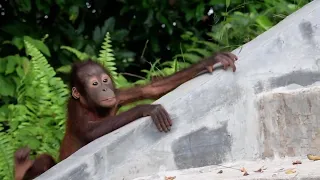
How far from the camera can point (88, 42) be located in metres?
6.68

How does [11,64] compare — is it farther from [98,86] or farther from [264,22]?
[264,22]

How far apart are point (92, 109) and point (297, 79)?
1419mm

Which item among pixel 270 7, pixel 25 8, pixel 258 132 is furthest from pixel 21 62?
pixel 258 132

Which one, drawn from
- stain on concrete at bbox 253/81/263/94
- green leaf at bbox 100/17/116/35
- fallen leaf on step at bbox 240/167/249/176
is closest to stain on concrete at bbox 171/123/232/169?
fallen leaf on step at bbox 240/167/249/176

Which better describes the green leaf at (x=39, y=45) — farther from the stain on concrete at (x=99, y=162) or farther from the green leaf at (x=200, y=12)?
the stain on concrete at (x=99, y=162)

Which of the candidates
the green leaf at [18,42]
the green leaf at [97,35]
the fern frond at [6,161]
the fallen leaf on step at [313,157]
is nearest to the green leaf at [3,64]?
the green leaf at [18,42]

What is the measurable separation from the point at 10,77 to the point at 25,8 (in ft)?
2.19

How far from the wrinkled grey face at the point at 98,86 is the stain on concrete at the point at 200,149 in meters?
0.86

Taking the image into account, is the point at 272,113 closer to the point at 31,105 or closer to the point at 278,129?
the point at 278,129

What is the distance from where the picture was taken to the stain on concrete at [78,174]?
3.64 metres

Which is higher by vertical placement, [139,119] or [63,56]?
[63,56]

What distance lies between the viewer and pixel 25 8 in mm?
6133

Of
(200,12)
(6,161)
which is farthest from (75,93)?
(200,12)

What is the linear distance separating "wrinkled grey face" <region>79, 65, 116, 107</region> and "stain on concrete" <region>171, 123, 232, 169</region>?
0.86m
